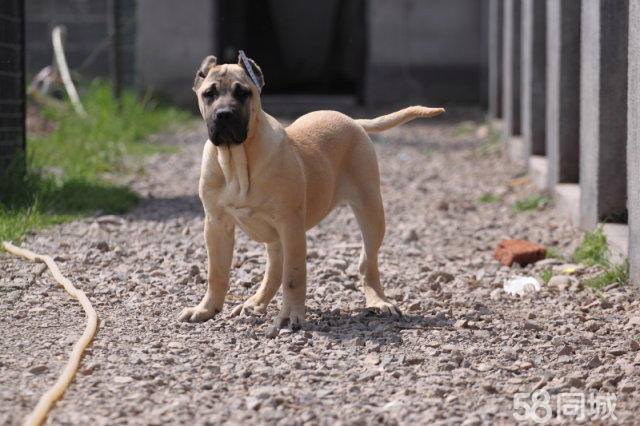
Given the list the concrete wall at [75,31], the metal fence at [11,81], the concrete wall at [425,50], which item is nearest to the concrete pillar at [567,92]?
the metal fence at [11,81]

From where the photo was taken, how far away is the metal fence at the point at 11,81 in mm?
7438

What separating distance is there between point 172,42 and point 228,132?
503 inches

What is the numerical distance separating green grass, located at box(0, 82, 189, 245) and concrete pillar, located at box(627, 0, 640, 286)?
3.75m

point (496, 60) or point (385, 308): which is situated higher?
point (496, 60)

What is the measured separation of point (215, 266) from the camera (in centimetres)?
464

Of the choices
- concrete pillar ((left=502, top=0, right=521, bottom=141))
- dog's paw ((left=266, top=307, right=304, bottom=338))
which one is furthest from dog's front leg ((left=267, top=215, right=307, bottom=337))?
concrete pillar ((left=502, top=0, right=521, bottom=141))

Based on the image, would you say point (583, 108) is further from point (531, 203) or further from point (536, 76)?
point (536, 76)

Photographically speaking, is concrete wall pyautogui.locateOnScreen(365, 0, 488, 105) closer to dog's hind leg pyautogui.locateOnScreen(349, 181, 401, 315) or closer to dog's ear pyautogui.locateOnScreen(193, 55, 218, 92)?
dog's hind leg pyautogui.locateOnScreen(349, 181, 401, 315)

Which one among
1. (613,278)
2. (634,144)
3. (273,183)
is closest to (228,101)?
(273,183)

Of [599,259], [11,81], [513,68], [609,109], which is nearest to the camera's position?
[599,259]

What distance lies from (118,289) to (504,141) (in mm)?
7947

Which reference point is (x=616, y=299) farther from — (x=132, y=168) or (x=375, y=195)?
(x=132, y=168)

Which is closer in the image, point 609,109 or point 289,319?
point 289,319

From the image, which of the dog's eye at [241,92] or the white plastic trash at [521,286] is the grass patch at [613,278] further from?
the dog's eye at [241,92]
